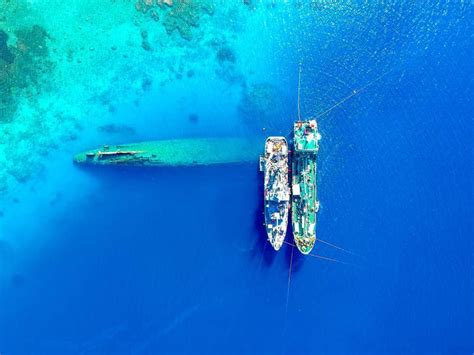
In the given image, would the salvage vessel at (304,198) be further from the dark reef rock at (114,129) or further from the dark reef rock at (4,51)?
the dark reef rock at (4,51)

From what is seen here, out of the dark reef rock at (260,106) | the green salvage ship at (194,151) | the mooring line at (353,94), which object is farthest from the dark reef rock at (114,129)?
the mooring line at (353,94)

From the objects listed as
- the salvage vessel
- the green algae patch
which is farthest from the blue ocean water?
the green algae patch

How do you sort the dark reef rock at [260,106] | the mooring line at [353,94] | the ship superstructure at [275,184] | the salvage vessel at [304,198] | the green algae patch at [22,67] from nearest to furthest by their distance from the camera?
1. the ship superstructure at [275,184]
2. the salvage vessel at [304,198]
3. the green algae patch at [22,67]
4. the mooring line at [353,94]
5. the dark reef rock at [260,106]

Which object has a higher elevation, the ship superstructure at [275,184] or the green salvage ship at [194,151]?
the green salvage ship at [194,151]

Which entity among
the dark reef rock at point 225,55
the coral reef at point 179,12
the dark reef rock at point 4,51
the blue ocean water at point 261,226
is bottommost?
the blue ocean water at point 261,226

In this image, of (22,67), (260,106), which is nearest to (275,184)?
(260,106)

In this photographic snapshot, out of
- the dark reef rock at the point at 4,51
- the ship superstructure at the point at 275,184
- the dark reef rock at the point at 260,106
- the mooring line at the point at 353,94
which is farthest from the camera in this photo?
the dark reef rock at the point at 260,106

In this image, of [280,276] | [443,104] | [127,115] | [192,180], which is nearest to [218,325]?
[280,276]

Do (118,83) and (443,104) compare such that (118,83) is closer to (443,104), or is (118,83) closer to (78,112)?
(78,112)
